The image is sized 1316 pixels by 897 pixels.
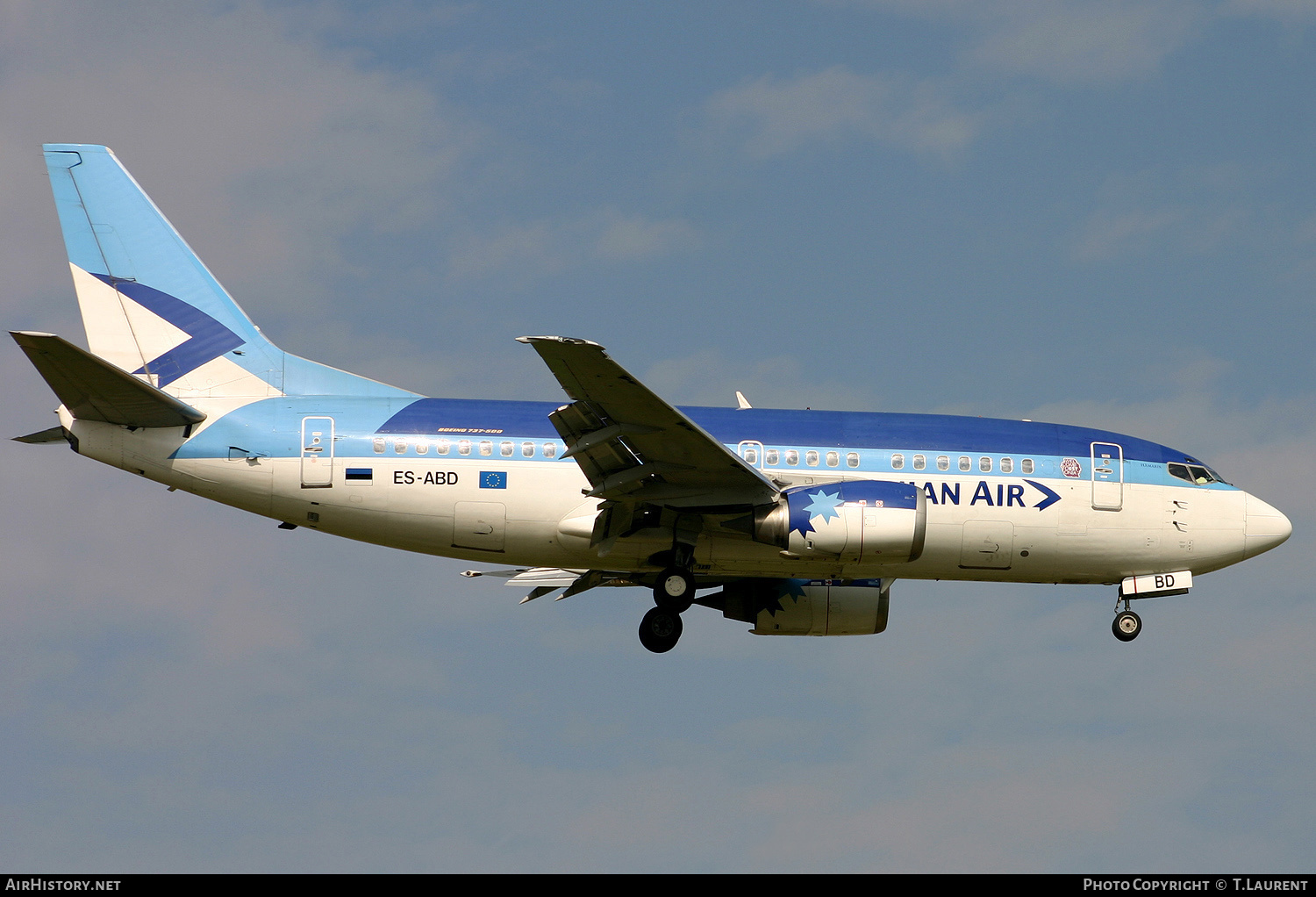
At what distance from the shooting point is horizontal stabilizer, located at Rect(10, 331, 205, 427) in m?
24.2

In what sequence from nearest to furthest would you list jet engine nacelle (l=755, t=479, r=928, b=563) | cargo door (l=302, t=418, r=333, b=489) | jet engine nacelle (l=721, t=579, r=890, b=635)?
jet engine nacelle (l=755, t=479, r=928, b=563), cargo door (l=302, t=418, r=333, b=489), jet engine nacelle (l=721, t=579, r=890, b=635)

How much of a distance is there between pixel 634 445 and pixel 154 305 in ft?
34.2

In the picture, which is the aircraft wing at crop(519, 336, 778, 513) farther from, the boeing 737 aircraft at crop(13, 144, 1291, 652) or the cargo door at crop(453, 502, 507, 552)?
the cargo door at crop(453, 502, 507, 552)

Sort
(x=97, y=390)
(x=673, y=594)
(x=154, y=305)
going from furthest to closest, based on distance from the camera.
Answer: (x=154, y=305) < (x=673, y=594) < (x=97, y=390)

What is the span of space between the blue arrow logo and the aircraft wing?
215 inches

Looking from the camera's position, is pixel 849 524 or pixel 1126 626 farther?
pixel 1126 626

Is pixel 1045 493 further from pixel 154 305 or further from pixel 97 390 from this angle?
pixel 154 305

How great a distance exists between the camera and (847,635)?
31141mm

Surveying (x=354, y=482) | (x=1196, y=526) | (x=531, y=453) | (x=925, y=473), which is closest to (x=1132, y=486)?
(x=1196, y=526)

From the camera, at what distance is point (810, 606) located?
1218 inches

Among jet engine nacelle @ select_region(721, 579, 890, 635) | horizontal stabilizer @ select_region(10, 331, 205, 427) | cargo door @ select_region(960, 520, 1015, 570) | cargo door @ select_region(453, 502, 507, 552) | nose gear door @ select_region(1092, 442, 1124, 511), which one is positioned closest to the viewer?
horizontal stabilizer @ select_region(10, 331, 205, 427)

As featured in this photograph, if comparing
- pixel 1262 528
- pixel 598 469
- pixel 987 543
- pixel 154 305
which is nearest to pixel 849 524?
pixel 987 543

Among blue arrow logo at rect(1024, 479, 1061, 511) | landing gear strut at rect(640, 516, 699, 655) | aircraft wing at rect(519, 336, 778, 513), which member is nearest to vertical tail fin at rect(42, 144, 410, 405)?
aircraft wing at rect(519, 336, 778, 513)

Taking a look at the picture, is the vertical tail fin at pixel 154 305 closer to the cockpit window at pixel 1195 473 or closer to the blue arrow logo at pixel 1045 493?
the blue arrow logo at pixel 1045 493
